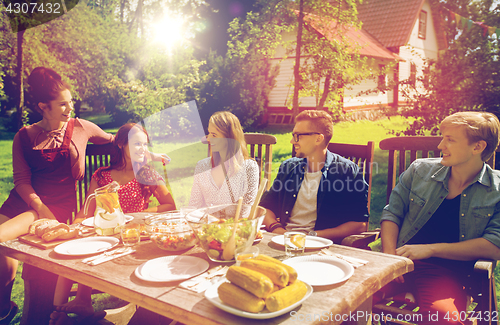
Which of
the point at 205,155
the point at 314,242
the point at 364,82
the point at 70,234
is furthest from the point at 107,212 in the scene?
the point at 364,82

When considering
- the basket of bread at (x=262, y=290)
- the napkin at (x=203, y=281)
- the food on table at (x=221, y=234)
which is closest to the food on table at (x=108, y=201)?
the food on table at (x=221, y=234)

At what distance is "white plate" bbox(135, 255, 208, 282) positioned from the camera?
58.9 inches

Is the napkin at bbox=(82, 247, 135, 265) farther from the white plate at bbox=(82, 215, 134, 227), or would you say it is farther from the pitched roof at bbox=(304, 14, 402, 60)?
the pitched roof at bbox=(304, 14, 402, 60)

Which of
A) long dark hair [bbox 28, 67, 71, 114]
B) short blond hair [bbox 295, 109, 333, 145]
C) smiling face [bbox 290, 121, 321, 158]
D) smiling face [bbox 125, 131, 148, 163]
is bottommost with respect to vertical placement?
smiling face [bbox 125, 131, 148, 163]

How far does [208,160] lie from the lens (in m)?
3.12

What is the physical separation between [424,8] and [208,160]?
2421 centimetres

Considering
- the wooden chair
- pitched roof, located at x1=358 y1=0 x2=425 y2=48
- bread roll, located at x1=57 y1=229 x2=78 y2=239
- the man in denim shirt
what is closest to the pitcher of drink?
bread roll, located at x1=57 y1=229 x2=78 y2=239

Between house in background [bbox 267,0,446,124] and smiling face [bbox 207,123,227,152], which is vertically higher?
house in background [bbox 267,0,446,124]

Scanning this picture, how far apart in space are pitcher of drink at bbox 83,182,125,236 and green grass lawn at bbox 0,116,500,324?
1.49m

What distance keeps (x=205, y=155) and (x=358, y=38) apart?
5545mm

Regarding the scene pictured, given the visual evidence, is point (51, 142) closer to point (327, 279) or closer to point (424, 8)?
point (327, 279)

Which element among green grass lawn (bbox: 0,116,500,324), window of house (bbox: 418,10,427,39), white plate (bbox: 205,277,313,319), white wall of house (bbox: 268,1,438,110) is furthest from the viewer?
window of house (bbox: 418,10,427,39)

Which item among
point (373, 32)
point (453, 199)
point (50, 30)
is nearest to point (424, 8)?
point (373, 32)

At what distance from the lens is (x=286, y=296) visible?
1.18m
